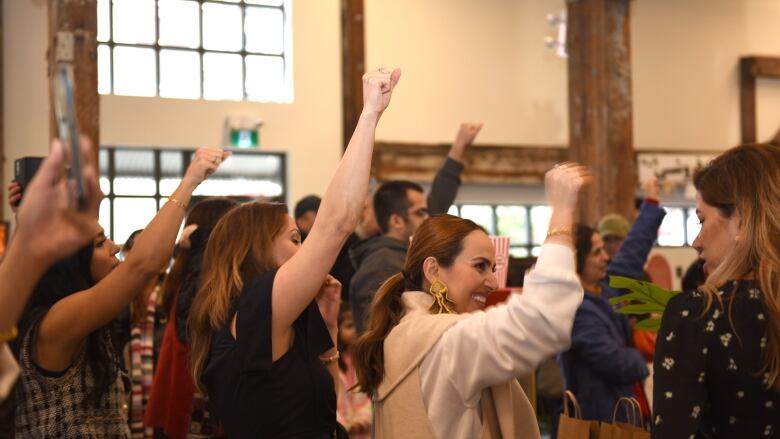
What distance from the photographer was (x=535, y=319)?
6.89ft

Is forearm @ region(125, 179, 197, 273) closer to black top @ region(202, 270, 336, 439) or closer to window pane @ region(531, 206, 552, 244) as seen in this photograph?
black top @ region(202, 270, 336, 439)

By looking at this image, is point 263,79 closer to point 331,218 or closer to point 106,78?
point 106,78

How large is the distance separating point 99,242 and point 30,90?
7.34 metres

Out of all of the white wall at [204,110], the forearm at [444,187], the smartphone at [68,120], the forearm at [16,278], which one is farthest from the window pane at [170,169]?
the smartphone at [68,120]

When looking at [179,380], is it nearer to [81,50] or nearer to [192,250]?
[192,250]

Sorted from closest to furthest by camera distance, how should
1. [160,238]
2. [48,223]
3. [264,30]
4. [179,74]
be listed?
[48,223] → [160,238] → [179,74] → [264,30]

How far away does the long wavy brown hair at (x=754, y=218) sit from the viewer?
7.29 ft

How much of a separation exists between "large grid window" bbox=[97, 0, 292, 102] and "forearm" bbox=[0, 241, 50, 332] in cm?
907

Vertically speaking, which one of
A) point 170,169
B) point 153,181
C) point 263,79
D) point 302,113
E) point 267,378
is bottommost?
point 267,378

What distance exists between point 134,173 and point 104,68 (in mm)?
1080

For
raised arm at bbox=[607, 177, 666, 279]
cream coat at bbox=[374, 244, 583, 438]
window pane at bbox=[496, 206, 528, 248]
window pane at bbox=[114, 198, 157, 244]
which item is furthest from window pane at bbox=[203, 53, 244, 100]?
cream coat at bbox=[374, 244, 583, 438]

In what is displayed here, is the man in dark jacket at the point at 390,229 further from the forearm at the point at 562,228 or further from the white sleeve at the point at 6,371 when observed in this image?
the white sleeve at the point at 6,371

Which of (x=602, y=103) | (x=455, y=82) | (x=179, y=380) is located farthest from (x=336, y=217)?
(x=455, y=82)

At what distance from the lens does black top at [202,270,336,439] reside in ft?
8.09
